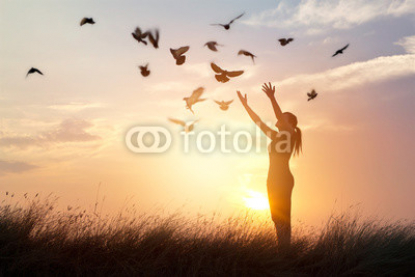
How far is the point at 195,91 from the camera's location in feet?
24.0

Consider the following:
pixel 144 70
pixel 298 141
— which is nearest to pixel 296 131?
pixel 298 141

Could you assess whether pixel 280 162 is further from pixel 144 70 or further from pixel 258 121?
pixel 144 70

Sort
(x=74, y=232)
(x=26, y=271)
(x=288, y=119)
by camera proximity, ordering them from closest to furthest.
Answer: (x=26, y=271) → (x=74, y=232) → (x=288, y=119)

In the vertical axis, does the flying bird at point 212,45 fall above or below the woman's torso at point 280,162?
above

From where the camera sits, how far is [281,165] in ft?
25.3

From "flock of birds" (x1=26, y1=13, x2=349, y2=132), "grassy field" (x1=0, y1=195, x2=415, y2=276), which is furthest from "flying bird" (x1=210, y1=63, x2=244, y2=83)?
"grassy field" (x1=0, y1=195, x2=415, y2=276)

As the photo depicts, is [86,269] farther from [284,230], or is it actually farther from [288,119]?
[288,119]

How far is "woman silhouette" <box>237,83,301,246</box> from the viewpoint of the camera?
7578mm

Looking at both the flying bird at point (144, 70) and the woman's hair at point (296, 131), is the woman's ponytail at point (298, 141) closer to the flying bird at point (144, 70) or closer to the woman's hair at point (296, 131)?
the woman's hair at point (296, 131)

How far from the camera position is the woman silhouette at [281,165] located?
7578mm

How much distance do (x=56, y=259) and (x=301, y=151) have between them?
15.0 feet

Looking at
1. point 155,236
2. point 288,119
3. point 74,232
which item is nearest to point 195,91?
point 288,119

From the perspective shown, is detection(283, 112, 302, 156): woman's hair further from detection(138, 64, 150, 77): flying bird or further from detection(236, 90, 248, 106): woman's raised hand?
detection(138, 64, 150, 77): flying bird

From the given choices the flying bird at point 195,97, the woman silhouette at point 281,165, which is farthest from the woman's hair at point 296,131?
the flying bird at point 195,97
